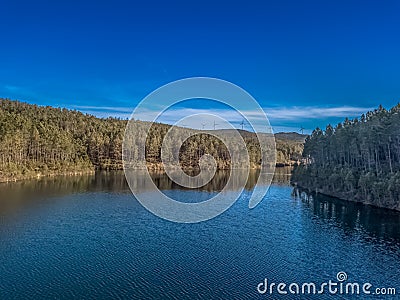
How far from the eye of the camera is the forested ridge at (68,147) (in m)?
71.9

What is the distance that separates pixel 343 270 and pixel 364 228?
13922 mm

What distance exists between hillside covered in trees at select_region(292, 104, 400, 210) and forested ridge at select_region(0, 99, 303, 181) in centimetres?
5484

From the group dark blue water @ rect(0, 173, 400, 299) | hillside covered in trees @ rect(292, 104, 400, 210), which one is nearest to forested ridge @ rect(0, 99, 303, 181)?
dark blue water @ rect(0, 173, 400, 299)

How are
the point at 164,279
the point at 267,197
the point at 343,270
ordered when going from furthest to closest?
the point at 267,197 < the point at 343,270 < the point at 164,279

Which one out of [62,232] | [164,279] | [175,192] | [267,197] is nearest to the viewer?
[164,279]

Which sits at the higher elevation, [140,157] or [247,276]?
[140,157]

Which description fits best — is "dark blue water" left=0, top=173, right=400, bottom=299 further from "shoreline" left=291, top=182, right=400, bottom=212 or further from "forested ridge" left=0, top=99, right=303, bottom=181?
"forested ridge" left=0, top=99, right=303, bottom=181

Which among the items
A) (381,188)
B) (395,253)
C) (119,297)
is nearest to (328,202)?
(381,188)

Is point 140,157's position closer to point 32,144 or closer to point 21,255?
point 32,144

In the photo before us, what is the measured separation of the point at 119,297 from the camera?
18.6 meters

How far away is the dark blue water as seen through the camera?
20.0m

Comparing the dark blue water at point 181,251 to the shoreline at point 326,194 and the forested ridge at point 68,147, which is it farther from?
the forested ridge at point 68,147

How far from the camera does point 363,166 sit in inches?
2330

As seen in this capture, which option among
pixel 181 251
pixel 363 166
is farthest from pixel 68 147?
pixel 181 251
